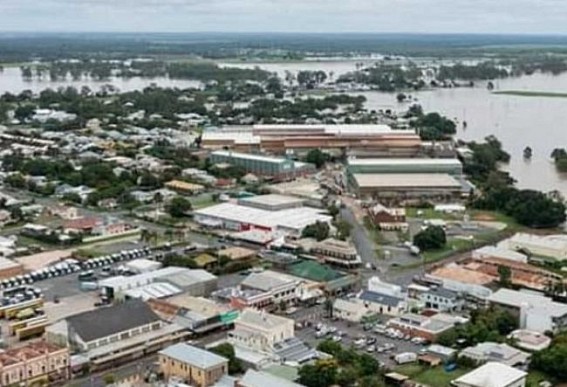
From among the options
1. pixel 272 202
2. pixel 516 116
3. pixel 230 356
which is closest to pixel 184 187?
pixel 272 202

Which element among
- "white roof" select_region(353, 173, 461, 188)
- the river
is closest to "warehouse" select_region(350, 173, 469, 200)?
"white roof" select_region(353, 173, 461, 188)

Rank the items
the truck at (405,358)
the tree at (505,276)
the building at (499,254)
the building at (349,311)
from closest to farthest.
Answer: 1. the truck at (405,358)
2. the building at (349,311)
3. the tree at (505,276)
4. the building at (499,254)

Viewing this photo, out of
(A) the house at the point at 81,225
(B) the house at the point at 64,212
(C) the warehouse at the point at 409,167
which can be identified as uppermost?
(C) the warehouse at the point at 409,167

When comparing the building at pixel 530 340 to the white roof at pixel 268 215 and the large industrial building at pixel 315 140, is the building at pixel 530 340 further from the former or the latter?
the large industrial building at pixel 315 140

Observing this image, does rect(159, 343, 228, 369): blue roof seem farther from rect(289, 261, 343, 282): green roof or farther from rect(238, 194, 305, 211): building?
rect(238, 194, 305, 211): building

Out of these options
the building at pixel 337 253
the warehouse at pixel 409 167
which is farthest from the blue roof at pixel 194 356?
the warehouse at pixel 409 167

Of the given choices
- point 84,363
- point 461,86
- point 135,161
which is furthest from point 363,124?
point 84,363

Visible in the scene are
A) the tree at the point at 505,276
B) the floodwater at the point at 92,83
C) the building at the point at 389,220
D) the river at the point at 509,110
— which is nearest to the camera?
the tree at the point at 505,276
